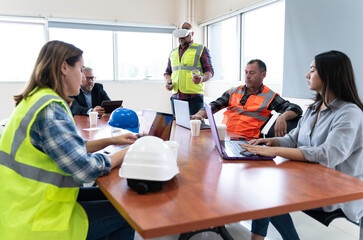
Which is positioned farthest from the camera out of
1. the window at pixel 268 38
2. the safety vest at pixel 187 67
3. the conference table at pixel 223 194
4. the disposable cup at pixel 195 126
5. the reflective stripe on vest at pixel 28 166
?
the window at pixel 268 38

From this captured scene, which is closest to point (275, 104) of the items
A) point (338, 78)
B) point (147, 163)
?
point (338, 78)

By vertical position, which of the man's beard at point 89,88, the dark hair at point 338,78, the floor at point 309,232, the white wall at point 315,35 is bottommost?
the floor at point 309,232

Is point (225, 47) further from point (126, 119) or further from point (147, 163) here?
point (147, 163)

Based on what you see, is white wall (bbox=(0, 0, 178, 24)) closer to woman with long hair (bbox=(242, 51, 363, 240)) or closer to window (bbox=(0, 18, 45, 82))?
window (bbox=(0, 18, 45, 82))

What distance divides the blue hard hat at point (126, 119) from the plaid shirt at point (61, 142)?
1114 mm

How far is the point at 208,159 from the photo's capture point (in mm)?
1455

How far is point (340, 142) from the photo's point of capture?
4.55 ft

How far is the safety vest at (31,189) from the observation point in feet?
3.49

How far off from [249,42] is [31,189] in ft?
13.9

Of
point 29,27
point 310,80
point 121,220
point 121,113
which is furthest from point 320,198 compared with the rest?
point 29,27

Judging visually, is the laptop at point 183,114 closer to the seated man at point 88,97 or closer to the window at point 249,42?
the seated man at point 88,97

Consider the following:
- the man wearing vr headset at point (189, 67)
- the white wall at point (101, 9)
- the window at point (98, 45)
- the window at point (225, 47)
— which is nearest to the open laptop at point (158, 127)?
the man wearing vr headset at point (189, 67)

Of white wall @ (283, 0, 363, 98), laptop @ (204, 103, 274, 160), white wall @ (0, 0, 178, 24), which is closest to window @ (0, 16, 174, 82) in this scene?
white wall @ (0, 0, 178, 24)

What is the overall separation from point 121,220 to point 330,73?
50.7 inches
